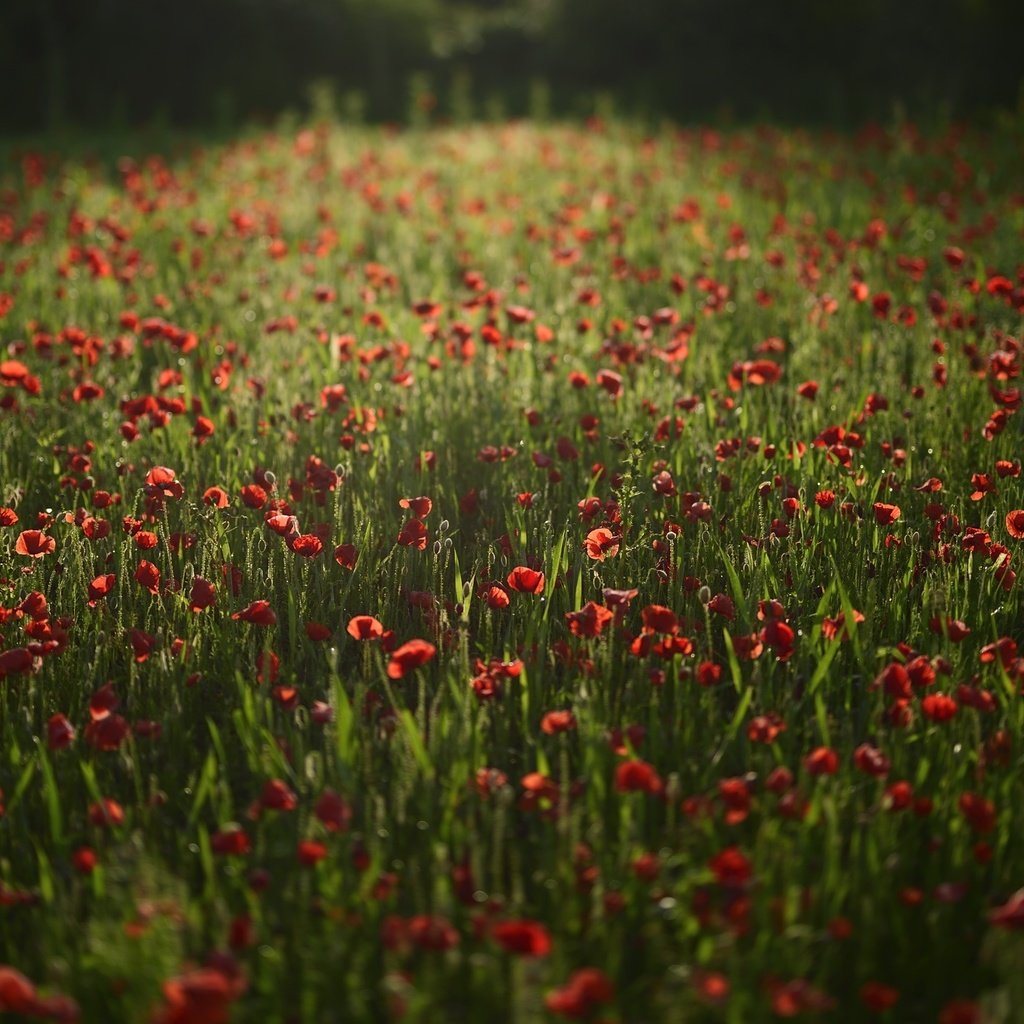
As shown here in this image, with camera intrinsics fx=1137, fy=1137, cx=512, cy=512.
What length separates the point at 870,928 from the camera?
5.15ft

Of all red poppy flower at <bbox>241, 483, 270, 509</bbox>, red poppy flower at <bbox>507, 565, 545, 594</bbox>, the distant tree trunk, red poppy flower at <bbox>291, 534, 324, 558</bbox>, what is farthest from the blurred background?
red poppy flower at <bbox>507, 565, 545, 594</bbox>

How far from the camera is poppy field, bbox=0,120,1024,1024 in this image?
60.5 inches

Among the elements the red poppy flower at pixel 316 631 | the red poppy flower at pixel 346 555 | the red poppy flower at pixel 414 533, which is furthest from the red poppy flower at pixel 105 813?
the red poppy flower at pixel 414 533

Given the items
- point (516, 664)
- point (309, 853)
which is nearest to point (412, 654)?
point (516, 664)

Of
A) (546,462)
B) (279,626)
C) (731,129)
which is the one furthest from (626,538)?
(731,129)

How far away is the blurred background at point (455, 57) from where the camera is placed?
1584cm

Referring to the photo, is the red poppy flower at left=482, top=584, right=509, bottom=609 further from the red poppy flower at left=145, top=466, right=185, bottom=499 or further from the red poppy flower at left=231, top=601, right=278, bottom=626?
the red poppy flower at left=145, top=466, right=185, bottom=499

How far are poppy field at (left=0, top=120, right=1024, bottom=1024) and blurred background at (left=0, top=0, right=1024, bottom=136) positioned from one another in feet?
40.0

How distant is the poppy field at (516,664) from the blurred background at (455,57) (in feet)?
40.0

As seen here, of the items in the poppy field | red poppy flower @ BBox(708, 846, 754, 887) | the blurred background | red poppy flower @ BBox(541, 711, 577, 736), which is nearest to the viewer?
red poppy flower @ BBox(708, 846, 754, 887)

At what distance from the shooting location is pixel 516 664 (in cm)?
194

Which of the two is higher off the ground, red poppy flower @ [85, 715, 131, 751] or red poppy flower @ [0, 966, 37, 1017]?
red poppy flower @ [85, 715, 131, 751]

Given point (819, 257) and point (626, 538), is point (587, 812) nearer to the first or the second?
point (626, 538)

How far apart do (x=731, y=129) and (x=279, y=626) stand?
37.9 feet
